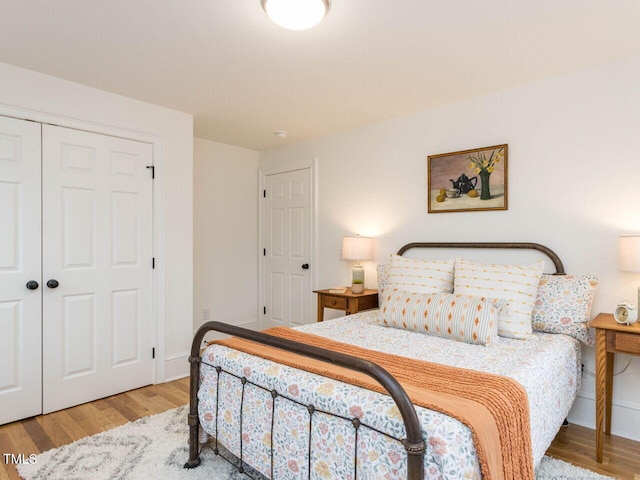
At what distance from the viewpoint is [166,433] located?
2445 mm

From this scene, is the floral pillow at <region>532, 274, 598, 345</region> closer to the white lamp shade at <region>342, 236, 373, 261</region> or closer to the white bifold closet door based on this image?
the white lamp shade at <region>342, 236, 373, 261</region>

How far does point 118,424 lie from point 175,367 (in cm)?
88

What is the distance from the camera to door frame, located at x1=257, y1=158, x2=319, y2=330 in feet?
14.1

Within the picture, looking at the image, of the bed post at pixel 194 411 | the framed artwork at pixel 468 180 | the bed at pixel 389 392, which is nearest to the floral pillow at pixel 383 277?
the bed at pixel 389 392

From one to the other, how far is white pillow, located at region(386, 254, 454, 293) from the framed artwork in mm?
582

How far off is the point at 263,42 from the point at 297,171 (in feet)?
7.42

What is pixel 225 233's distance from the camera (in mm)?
4598

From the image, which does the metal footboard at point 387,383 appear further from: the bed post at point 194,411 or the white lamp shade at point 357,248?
the white lamp shade at point 357,248

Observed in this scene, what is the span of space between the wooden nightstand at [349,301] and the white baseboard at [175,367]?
1.30 meters

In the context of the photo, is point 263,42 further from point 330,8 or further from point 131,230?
point 131,230

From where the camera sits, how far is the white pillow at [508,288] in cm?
232

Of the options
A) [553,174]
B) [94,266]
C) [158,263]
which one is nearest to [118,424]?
[94,266]

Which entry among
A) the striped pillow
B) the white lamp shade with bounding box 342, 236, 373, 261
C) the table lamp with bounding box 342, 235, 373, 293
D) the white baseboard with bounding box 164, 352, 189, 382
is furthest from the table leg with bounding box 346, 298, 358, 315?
the white baseboard with bounding box 164, 352, 189, 382

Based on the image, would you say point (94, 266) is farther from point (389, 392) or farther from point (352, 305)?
point (389, 392)
